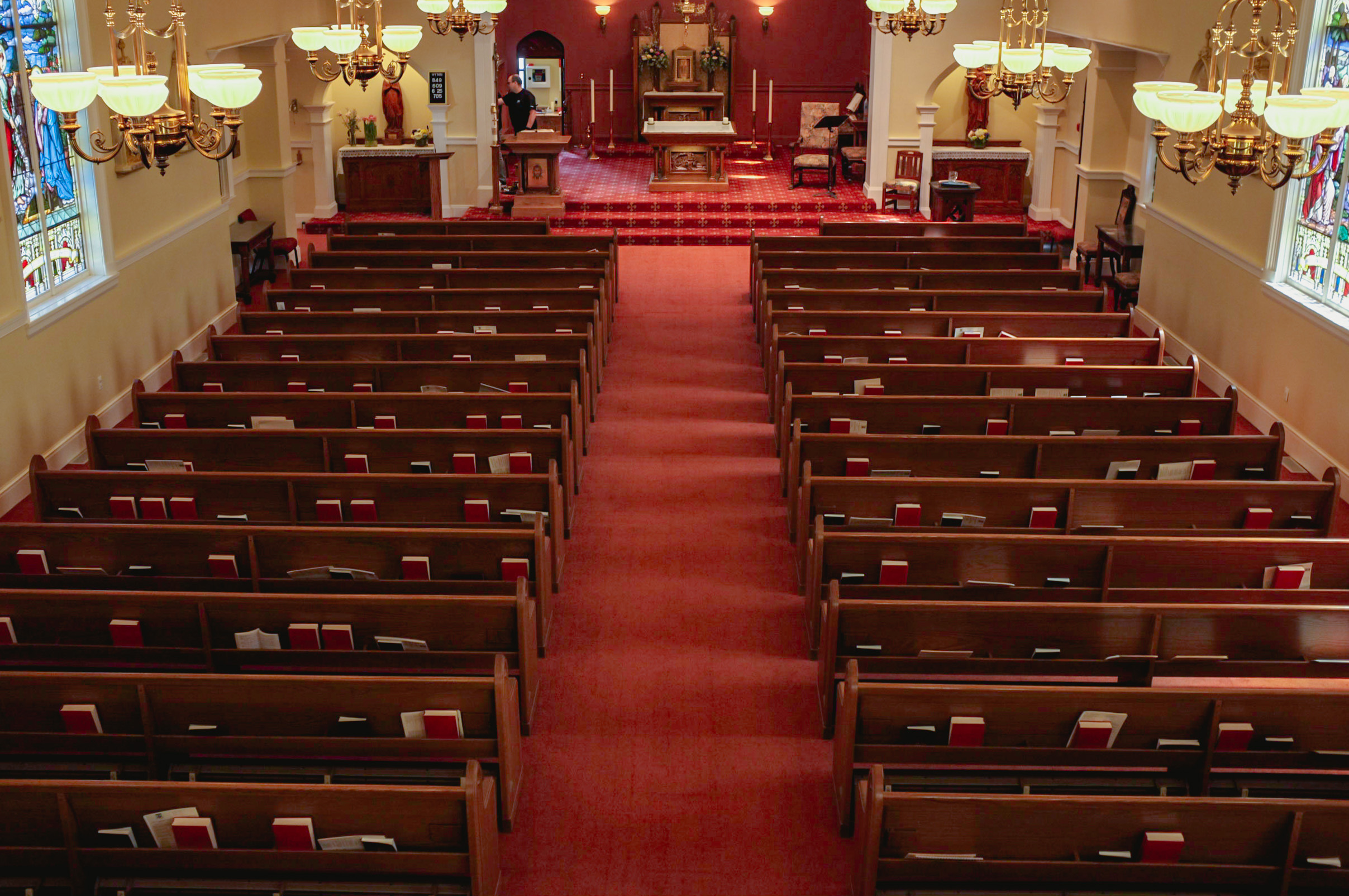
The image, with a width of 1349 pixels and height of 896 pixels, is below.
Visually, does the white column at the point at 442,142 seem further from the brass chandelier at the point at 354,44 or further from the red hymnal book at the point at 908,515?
the red hymnal book at the point at 908,515

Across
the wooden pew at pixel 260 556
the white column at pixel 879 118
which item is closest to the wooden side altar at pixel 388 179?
the white column at pixel 879 118

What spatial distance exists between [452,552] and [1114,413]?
389 centimetres

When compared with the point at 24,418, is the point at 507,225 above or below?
above

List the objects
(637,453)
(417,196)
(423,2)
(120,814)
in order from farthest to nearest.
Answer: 1. (417,196)
2. (423,2)
3. (637,453)
4. (120,814)

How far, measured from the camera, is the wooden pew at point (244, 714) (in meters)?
4.25

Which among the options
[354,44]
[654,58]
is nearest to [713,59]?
[654,58]

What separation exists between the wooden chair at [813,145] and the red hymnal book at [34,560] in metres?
12.2

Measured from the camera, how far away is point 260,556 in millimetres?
5348

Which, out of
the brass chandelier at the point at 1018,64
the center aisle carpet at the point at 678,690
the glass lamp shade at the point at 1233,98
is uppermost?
the brass chandelier at the point at 1018,64

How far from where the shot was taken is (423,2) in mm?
11516

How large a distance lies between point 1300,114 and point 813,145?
523 inches

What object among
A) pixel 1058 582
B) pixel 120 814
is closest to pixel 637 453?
pixel 1058 582

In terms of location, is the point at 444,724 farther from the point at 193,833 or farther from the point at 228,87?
the point at 228,87

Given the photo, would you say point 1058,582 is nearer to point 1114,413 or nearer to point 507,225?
point 1114,413
